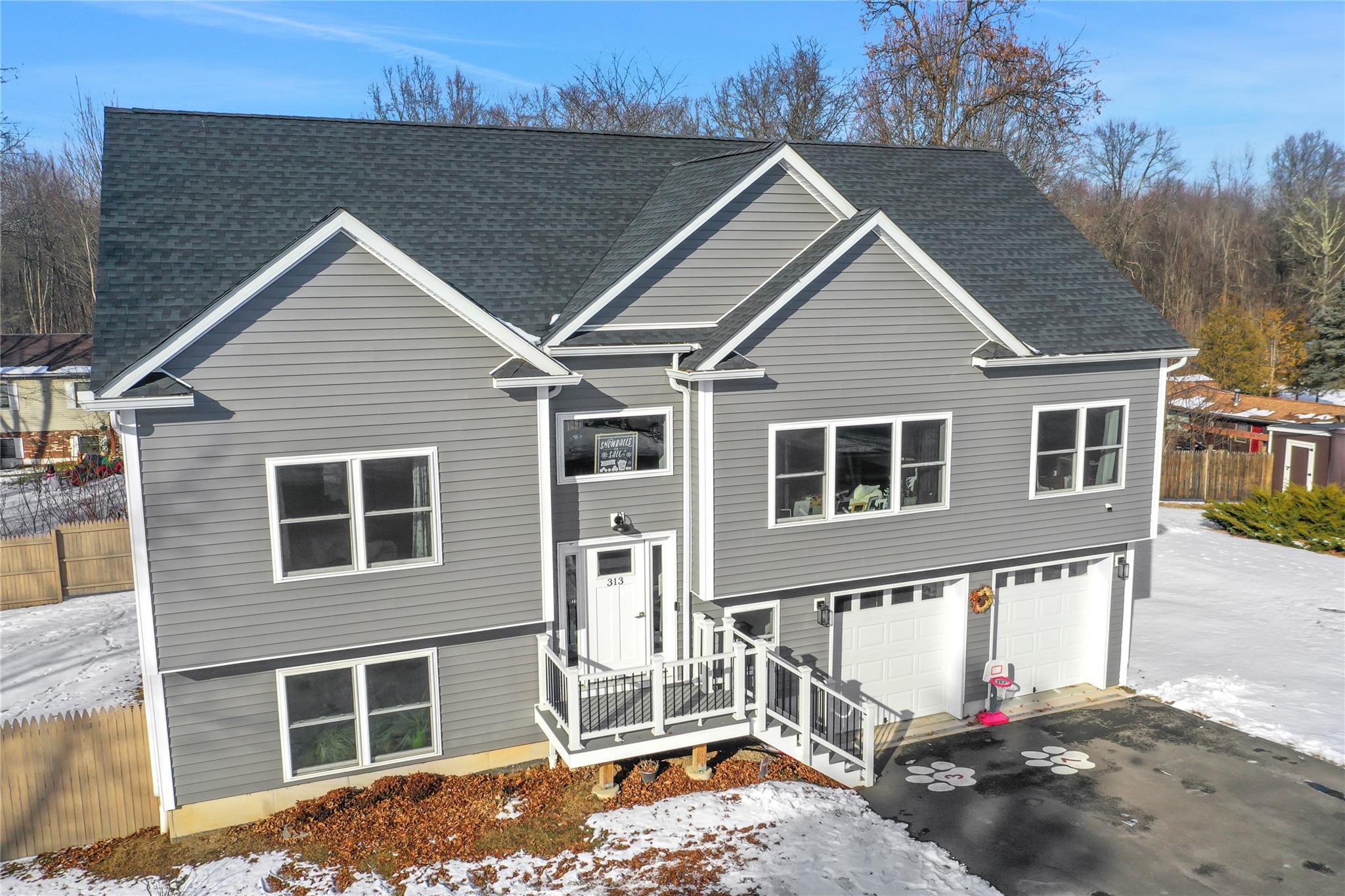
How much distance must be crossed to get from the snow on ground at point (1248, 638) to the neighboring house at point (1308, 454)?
3977mm

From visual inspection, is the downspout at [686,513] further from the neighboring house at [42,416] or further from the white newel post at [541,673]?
the neighboring house at [42,416]

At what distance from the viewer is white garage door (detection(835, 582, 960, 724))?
14008 mm

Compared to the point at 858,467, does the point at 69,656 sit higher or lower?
lower

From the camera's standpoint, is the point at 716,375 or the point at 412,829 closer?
the point at 412,829

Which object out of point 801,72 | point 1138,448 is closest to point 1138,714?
point 1138,448

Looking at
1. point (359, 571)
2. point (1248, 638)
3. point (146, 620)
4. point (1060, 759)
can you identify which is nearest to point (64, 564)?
point (146, 620)

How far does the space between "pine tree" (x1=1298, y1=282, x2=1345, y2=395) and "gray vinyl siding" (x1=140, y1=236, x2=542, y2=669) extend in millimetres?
44814

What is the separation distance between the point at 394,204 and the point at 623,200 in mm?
3508

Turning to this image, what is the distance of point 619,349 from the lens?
39.3ft

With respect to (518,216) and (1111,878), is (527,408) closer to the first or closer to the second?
(518,216)

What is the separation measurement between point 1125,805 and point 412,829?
8.83 m

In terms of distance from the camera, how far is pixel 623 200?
48.0ft

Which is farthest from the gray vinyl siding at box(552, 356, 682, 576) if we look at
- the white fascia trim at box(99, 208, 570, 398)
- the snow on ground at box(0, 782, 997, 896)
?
the snow on ground at box(0, 782, 997, 896)

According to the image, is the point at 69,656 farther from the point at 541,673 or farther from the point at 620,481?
the point at 620,481
